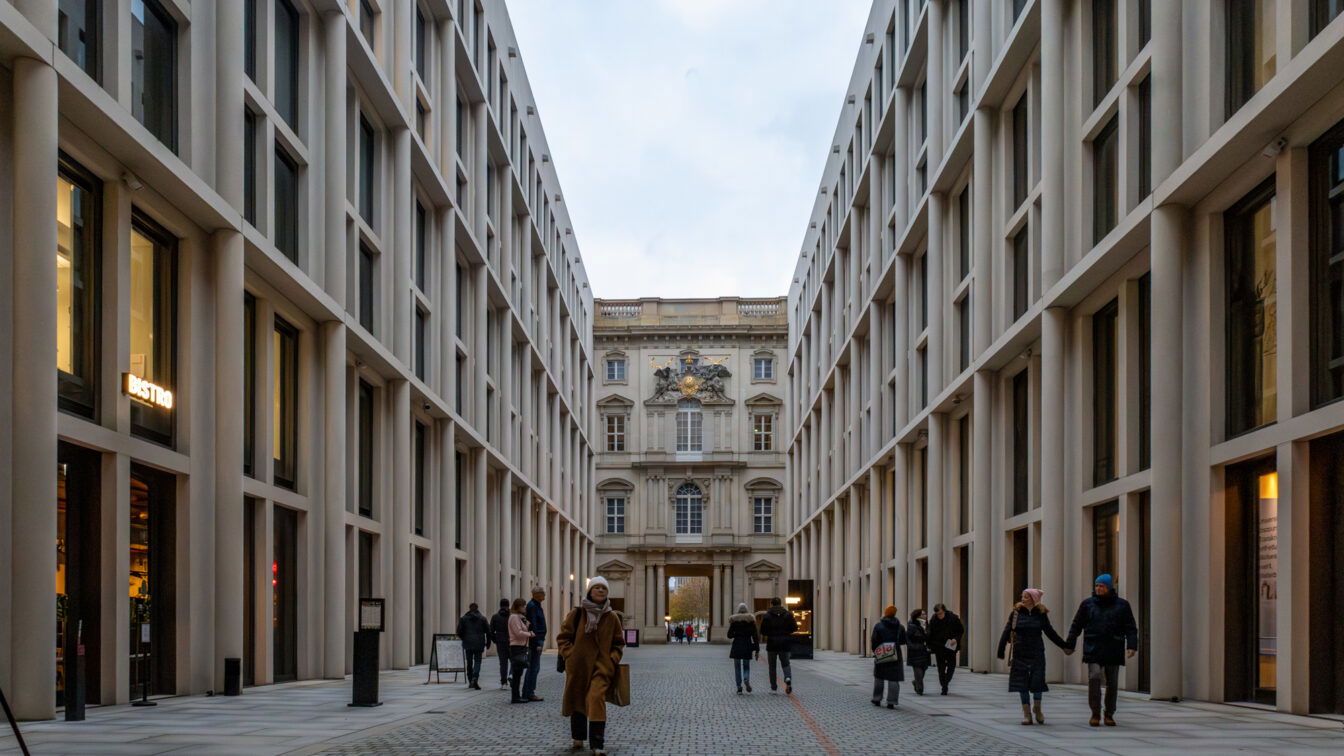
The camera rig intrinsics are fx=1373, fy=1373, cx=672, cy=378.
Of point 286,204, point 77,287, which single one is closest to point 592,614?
point 77,287

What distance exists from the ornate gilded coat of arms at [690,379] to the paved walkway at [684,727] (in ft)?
195

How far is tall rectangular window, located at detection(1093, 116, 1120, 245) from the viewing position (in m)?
22.6

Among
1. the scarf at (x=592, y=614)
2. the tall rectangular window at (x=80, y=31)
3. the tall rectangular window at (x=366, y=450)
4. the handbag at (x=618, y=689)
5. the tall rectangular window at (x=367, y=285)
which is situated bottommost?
the handbag at (x=618, y=689)

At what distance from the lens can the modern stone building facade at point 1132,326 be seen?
51.6 feet

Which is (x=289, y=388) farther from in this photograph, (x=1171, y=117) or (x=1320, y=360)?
(x=1320, y=360)

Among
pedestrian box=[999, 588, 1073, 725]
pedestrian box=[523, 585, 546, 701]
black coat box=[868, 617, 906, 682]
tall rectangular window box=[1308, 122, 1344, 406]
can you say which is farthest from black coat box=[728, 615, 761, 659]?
tall rectangular window box=[1308, 122, 1344, 406]

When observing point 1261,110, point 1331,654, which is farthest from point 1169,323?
point 1331,654

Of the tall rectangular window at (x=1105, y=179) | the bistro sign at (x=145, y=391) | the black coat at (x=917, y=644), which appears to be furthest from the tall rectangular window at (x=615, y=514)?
the bistro sign at (x=145, y=391)

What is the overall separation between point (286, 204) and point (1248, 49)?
15.9 m

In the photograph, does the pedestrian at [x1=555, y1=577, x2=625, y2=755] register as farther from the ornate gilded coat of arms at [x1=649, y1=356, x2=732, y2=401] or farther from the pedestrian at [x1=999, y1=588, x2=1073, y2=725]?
the ornate gilded coat of arms at [x1=649, y1=356, x2=732, y2=401]

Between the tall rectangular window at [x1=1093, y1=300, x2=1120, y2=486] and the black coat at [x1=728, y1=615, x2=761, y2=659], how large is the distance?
258 inches

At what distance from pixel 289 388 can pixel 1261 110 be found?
17.0 metres

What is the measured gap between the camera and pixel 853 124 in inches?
1967

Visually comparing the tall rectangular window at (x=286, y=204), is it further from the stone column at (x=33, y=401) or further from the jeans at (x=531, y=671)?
the stone column at (x=33, y=401)
